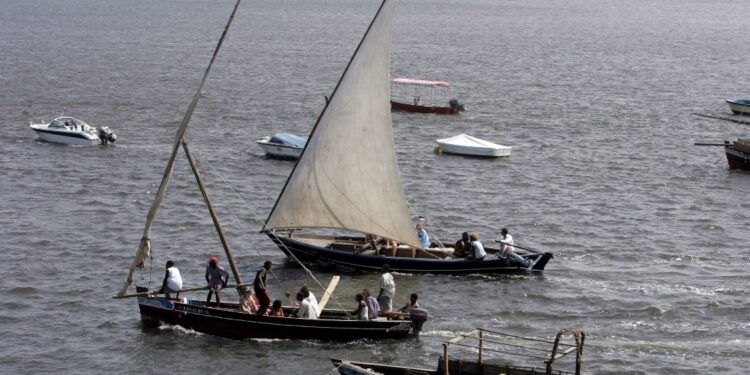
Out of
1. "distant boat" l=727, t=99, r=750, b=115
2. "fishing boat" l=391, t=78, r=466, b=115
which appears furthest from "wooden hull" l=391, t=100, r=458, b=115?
"distant boat" l=727, t=99, r=750, b=115

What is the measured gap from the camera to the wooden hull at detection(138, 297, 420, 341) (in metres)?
43.5

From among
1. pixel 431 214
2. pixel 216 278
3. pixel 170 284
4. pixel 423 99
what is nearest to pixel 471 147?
pixel 431 214

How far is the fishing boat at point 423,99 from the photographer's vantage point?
106438mm

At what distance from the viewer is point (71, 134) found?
278ft

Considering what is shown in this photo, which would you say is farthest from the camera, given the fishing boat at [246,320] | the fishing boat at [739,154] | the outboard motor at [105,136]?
the outboard motor at [105,136]

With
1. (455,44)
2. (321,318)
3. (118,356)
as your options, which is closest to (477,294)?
(321,318)

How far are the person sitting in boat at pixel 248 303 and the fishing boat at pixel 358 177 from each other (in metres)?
7.29

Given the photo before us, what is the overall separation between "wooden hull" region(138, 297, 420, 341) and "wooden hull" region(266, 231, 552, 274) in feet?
27.1

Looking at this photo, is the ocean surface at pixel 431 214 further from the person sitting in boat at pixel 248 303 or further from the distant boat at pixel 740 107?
the distant boat at pixel 740 107

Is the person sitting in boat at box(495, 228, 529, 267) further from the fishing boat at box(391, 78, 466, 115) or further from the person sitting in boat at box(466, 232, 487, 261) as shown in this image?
the fishing boat at box(391, 78, 466, 115)

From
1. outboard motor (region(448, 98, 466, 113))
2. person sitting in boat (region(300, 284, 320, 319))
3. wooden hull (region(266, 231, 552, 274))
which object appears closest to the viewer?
person sitting in boat (region(300, 284, 320, 319))

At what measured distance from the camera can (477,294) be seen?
50844 millimetres

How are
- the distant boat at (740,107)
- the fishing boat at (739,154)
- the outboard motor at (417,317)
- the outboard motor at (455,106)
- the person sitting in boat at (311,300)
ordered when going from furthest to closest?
the distant boat at (740,107), the outboard motor at (455,106), the fishing boat at (739,154), the person sitting in boat at (311,300), the outboard motor at (417,317)

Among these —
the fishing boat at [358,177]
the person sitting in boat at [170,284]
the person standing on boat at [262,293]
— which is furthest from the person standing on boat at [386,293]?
the person sitting in boat at [170,284]
